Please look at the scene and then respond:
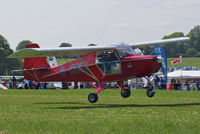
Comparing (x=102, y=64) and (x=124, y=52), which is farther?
(x=102, y=64)

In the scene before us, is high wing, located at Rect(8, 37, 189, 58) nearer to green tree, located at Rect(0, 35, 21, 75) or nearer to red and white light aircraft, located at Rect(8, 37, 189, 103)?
red and white light aircraft, located at Rect(8, 37, 189, 103)

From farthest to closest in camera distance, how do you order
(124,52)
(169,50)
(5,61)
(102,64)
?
1. (169,50)
2. (5,61)
3. (102,64)
4. (124,52)

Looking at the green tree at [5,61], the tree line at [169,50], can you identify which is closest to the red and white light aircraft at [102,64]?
the tree line at [169,50]

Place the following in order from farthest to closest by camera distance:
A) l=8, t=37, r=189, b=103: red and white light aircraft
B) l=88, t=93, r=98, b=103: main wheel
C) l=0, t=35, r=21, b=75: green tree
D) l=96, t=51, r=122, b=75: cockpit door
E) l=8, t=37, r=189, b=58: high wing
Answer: l=0, t=35, r=21, b=75: green tree < l=88, t=93, r=98, b=103: main wheel < l=96, t=51, r=122, b=75: cockpit door < l=8, t=37, r=189, b=103: red and white light aircraft < l=8, t=37, r=189, b=58: high wing

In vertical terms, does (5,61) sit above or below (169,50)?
below

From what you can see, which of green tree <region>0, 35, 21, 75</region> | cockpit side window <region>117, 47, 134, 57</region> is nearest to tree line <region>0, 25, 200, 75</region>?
green tree <region>0, 35, 21, 75</region>

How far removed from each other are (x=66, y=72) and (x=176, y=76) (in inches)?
1153

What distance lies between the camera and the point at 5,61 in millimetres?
104438

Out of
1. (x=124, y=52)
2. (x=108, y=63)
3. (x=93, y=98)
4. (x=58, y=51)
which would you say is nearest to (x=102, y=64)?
(x=108, y=63)

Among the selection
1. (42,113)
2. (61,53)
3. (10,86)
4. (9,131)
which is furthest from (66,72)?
(10,86)

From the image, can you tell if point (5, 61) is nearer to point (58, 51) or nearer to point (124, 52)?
point (58, 51)

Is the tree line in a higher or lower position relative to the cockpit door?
higher

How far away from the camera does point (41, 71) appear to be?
26.1 meters

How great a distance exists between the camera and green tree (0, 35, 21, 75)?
103 meters
